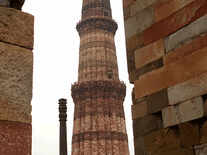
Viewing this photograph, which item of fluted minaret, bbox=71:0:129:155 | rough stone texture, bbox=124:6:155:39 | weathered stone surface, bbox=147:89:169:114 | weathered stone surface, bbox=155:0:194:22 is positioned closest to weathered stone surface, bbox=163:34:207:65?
weathered stone surface, bbox=147:89:169:114

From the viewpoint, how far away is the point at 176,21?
14.4 feet

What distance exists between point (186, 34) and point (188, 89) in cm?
75

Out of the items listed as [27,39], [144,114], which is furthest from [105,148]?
[27,39]

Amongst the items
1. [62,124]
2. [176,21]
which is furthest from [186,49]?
[62,124]

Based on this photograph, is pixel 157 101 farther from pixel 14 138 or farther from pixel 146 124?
pixel 14 138

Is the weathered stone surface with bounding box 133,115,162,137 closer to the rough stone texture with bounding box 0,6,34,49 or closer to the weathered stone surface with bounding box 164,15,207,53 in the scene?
the weathered stone surface with bounding box 164,15,207,53

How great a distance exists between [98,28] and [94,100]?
19.3ft

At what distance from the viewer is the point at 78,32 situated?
2625 cm

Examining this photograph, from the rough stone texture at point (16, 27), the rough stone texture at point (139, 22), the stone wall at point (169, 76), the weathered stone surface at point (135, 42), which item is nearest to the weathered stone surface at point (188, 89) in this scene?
the stone wall at point (169, 76)

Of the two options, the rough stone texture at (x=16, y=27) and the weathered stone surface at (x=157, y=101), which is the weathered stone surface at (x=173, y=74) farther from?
the rough stone texture at (x=16, y=27)

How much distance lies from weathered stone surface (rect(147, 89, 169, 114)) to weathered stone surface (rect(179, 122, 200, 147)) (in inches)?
15.9

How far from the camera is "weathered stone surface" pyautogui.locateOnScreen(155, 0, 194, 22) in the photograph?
14.5ft

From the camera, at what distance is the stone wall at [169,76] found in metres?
3.87

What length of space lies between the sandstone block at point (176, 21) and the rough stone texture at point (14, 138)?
279 cm
